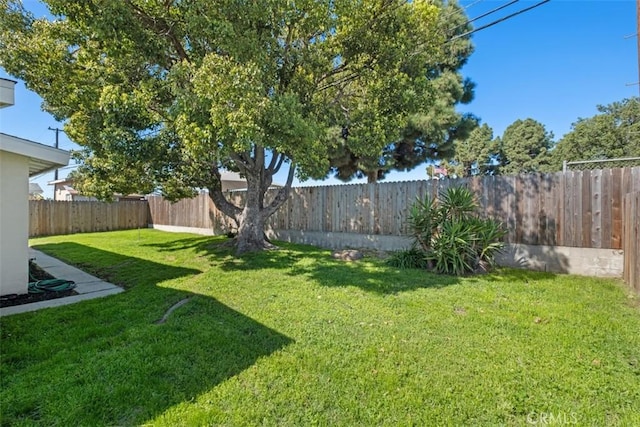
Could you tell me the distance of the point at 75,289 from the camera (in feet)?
17.9

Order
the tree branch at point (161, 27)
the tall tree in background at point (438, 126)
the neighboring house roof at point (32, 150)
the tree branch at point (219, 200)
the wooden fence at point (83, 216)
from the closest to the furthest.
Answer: the neighboring house roof at point (32, 150)
the tree branch at point (161, 27)
the tree branch at point (219, 200)
the tall tree in background at point (438, 126)
the wooden fence at point (83, 216)

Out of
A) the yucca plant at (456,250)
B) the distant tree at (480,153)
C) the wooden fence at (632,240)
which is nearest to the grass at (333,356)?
the wooden fence at (632,240)

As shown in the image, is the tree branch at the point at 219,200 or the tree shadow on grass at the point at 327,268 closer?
the tree shadow on grass at the point at 327,268

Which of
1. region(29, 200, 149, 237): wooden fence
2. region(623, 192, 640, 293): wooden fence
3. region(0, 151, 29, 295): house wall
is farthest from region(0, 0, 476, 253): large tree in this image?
region(29, 200, 149, 237): wooden fence

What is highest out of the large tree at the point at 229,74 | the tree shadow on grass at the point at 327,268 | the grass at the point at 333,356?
the large tree at the point at 229,74

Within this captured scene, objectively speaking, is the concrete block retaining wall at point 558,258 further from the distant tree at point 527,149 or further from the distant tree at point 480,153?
the distant tree at point 527,149

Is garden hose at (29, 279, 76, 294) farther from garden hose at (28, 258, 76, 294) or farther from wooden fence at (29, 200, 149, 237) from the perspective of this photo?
wooden fence at (29, 200, 149, 237)

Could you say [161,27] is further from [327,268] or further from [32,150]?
[327,268]

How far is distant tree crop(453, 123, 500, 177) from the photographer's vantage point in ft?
99.2

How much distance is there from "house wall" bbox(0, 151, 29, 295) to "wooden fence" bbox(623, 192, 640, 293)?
898 cm

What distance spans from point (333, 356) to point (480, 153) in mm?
31982

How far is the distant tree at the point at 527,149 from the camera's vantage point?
28719 mm

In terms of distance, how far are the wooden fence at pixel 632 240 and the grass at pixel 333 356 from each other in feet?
0.99

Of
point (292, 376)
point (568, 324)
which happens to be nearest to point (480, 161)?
point (568, 324)
